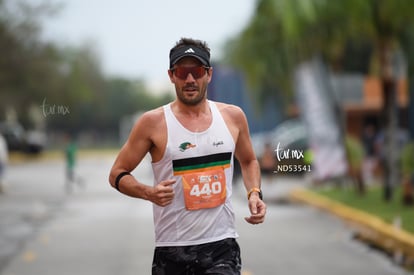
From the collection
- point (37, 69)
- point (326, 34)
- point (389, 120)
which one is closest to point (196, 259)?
point (389, 120)

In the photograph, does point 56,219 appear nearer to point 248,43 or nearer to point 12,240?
point 12,240

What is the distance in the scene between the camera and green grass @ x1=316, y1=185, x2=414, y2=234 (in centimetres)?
1504

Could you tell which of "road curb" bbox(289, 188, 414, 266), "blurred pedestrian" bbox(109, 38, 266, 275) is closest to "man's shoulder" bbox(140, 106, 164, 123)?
"blurred pedestrian" bbox(109, 38, 266, 275)

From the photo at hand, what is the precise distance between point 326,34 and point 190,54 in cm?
1657

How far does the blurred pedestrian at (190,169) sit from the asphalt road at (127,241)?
5862mm

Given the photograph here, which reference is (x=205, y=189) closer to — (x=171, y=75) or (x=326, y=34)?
(x=171, y=75)

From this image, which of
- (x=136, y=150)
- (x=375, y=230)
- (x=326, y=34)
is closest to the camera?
(x=136, y=150)

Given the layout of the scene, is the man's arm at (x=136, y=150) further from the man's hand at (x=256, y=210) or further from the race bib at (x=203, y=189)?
the man's hand at (x=256, y=210)

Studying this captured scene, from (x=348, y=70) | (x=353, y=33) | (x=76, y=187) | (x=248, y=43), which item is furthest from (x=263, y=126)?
(x=353, y=33)

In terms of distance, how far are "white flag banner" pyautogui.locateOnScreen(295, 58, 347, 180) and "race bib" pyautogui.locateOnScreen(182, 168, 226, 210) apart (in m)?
16.7

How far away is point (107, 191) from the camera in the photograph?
27734 mm

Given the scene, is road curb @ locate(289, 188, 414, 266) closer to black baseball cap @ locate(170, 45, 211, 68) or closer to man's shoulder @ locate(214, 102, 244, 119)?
man's shoulder @ locate(214, 102, 244, 119)

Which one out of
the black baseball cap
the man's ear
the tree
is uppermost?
the tree

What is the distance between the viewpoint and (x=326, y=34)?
21.0 m
